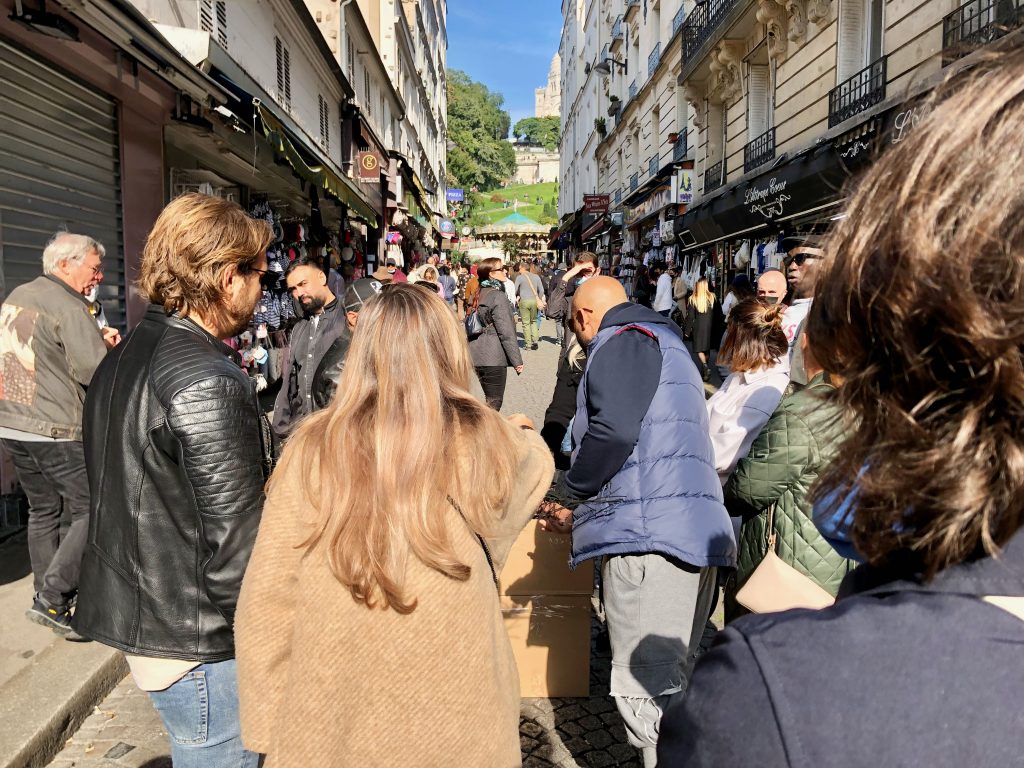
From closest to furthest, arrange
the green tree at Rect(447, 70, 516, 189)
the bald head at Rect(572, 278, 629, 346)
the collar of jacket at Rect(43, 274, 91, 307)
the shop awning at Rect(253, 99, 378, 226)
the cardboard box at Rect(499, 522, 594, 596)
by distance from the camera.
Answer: the bald head at Rect(572, 278, 629, 346)
the cardboard box at Rect(499, 522, 594, 596)
the collar of jacket at Rect(43, 274, 91, 307)
the shop awning at Rect(253, 99, 378, 226)
the green tree at Rect(447, 70, 516, 189)

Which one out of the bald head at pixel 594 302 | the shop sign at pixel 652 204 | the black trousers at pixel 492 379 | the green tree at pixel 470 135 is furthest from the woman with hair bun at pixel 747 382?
the green tree at pixel 470 135

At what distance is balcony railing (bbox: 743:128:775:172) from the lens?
1568 cm

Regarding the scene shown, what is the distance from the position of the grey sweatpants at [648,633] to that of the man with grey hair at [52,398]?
2.88 meters

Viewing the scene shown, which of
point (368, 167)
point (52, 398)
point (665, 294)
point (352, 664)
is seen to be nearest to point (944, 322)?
point (352, 664)

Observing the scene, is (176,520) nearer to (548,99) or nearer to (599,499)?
(599,499)

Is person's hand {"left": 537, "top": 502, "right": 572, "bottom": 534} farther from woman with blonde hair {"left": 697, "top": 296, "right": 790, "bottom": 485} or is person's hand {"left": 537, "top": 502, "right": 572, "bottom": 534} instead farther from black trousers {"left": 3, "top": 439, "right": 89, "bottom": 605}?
black trousers {"left": 3, "top": 439, "right": 89, "bottom": 605}

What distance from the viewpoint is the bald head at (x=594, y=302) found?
3004mm

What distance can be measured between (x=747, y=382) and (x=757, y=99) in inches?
626

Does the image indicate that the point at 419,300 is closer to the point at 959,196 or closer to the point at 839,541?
the point at 839,541

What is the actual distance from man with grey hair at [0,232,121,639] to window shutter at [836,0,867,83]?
40.1 ft

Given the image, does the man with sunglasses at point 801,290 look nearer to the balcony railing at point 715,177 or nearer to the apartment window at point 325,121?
the apartment window at point 325,121

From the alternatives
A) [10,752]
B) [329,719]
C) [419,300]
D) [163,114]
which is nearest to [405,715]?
[329,719]

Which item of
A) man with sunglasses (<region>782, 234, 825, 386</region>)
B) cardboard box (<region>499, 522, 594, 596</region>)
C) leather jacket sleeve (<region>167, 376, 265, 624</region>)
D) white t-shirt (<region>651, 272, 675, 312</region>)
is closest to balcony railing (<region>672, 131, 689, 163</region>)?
white t-shirt (<region>651, 272, 675, 312</region>)

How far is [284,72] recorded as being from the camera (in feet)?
44.2
